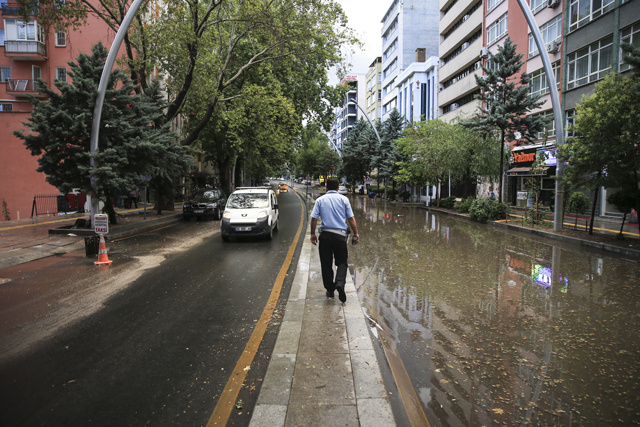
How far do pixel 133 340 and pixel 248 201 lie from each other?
949 centimetres

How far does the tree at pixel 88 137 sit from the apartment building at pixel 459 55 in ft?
85.5

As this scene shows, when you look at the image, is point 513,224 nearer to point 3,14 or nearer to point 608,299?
point 608,299

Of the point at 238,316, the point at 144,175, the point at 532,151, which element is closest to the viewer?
the point at 238,316

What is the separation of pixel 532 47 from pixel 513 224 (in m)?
16.0

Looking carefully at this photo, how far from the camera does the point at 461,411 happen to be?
3.31 metres

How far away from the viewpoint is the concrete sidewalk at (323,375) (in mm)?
3070

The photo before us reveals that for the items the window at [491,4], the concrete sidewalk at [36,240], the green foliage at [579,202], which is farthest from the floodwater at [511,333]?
the window at [491,4]

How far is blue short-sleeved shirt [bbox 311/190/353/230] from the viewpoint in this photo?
5.93 meters

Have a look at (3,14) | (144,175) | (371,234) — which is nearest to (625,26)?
(371,234)

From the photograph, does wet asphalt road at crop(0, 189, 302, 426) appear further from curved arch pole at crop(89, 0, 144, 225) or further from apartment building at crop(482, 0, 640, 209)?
apartment building at crop(482, 0, 640, 209)

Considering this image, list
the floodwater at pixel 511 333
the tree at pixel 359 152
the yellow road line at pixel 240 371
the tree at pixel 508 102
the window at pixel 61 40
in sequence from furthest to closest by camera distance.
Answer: the tree at pixel 359 152 → the window at pixel 61 40 → the tree at pixel 508 102 → the floodwater at pixel 511 333 → the yellow road line at pixel 240 371

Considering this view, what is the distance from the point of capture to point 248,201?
14047 millimetres

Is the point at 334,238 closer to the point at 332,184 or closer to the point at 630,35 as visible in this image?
the point at 332,184

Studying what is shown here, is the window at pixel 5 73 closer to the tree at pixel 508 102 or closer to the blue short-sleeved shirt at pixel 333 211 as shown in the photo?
the tree at pixel 508 102
